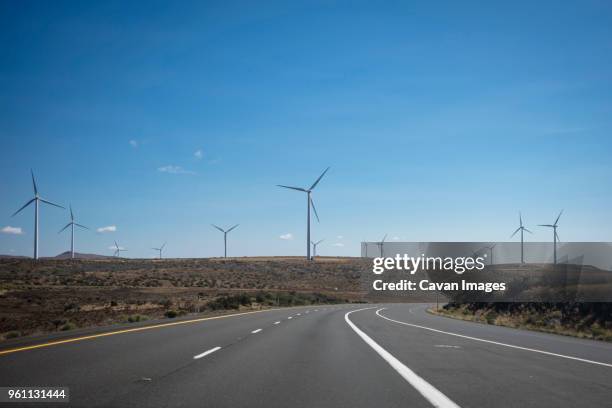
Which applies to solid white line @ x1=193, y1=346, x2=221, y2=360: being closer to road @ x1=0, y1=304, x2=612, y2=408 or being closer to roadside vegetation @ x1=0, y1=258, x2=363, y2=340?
road @ x1=0, y1=304, x2=612, y2=408

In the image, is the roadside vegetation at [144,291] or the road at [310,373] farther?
the roadside vegetation at [144,291]

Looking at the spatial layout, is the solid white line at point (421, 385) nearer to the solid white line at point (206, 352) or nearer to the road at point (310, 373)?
the road at point (310, 373)

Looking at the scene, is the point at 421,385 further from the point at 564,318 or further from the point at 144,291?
the point at 144,291

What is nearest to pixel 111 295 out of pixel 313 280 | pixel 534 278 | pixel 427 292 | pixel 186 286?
pixel 186 286

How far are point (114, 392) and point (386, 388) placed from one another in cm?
385

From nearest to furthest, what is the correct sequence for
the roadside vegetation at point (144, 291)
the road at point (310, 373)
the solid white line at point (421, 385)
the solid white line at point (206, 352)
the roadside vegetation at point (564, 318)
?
1. the solid white line at point (421, 385)
2. the road at point (310, 373)
3. the solid white line at point (206, 352)
4. the roadside vegetation at point (564, 318)
5. the roadside vegetation at point (144, 291)

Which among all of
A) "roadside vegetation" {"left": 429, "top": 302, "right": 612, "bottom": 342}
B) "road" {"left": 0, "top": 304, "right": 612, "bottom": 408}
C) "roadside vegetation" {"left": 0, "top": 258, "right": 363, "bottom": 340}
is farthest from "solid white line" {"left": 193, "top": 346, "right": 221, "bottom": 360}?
"roadside vegetation" {"left": 429, "top": 302, "right": 612, "bottom": 342}

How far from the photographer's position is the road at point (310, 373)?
7551 millimetres

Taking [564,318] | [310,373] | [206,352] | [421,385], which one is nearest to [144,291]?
[564,318]

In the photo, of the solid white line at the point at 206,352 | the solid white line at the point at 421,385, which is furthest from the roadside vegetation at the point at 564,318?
the solid white line at the point at 206,352

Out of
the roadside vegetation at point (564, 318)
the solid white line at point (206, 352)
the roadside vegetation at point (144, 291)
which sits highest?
the solid white line at point (206, 352)

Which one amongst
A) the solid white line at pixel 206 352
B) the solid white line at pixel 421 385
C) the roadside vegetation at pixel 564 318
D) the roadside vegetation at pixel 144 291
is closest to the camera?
the solid white line at pixel 421 385

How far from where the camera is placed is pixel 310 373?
10023mm

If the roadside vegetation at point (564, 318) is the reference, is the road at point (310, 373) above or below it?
above
